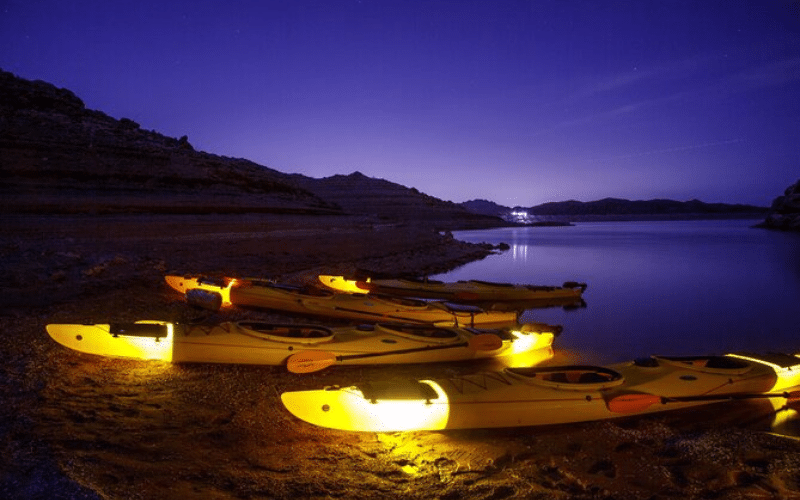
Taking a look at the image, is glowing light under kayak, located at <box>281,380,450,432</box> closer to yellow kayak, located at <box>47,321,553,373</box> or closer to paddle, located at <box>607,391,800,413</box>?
yellow kayak, located at <box>47,321,553,373</box>

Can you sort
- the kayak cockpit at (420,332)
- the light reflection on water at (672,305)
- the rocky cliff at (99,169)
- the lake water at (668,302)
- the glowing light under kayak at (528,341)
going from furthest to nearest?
the rocky cliff at (99,169) < the lake water at (668,302) < the light reflection on water at (672,305) < the glowing light under kayak at (528,341) < the kayak cockpit at (420,332)

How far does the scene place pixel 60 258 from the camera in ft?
34.6

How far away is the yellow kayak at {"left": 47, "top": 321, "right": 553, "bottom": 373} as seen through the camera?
18.6 ft

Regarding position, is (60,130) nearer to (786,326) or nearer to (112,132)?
(112,132)

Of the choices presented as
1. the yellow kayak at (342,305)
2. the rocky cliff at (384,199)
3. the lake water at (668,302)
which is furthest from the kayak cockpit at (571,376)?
the rocky cliff at (384,199)

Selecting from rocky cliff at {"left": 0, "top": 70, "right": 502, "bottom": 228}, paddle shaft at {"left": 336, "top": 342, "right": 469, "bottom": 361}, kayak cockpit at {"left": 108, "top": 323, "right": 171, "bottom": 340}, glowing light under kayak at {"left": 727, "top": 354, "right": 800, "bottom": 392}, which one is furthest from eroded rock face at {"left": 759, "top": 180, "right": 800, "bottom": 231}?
kayak cockpit at {"left": 108, "top": 323, "right": 171, "bottom": 340}

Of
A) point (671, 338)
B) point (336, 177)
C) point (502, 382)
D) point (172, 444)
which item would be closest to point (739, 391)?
point (502, 382)

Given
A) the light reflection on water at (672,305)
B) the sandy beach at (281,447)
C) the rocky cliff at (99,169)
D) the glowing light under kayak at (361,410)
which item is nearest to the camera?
the sandy beach at (281,447)

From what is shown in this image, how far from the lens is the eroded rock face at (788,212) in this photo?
2002 inches

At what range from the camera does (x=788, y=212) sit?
5266cm

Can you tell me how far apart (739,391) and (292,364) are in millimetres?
4826

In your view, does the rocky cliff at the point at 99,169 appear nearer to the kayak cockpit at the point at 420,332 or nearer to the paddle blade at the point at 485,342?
the kayak cockpit at the point at 420,332

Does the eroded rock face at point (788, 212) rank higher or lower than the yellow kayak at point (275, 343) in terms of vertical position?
higher

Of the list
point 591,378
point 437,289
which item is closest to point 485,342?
point 591,378
